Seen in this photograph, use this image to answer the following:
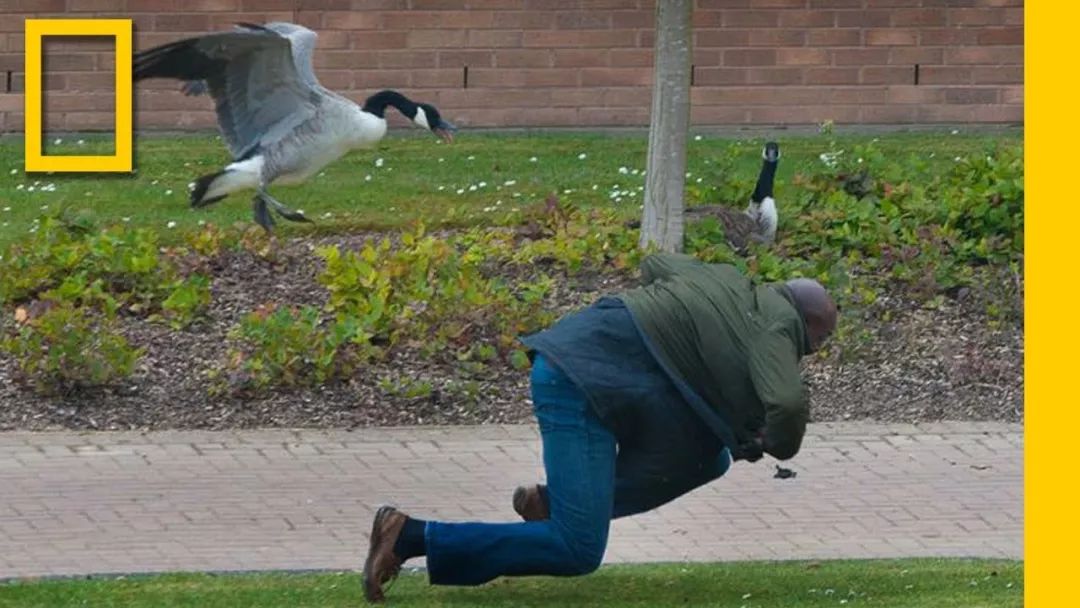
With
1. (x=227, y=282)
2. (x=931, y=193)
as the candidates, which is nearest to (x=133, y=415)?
(x=227, y=282)

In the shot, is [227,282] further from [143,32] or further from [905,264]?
[143,32]

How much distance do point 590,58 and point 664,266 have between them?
8.59 metres

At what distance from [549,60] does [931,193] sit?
152 inches

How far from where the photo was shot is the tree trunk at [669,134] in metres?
10.9

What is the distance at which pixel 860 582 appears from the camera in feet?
23.5

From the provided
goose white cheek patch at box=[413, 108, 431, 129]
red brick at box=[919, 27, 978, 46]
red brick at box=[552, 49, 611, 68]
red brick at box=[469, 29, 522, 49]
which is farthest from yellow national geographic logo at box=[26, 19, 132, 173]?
red brick at box=[919, 27, 978, 46]

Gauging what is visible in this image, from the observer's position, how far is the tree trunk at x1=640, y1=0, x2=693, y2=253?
10.9 m

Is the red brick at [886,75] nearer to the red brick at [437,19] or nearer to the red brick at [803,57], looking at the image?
the red brick at [803,57]

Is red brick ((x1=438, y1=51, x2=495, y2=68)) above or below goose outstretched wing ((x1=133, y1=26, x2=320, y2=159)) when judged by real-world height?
above

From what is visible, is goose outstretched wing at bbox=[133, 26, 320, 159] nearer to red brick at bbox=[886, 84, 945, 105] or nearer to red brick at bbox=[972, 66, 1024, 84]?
red brick at bbox=[886, 84, 945, 105]

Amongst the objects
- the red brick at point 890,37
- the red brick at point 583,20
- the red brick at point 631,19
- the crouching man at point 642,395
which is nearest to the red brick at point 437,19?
the red brick at point 583,20

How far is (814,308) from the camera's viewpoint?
21.4 feet

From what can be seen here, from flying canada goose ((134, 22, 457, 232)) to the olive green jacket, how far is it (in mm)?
958

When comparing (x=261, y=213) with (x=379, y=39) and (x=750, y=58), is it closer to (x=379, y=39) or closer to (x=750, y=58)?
(x=379, y=39)
